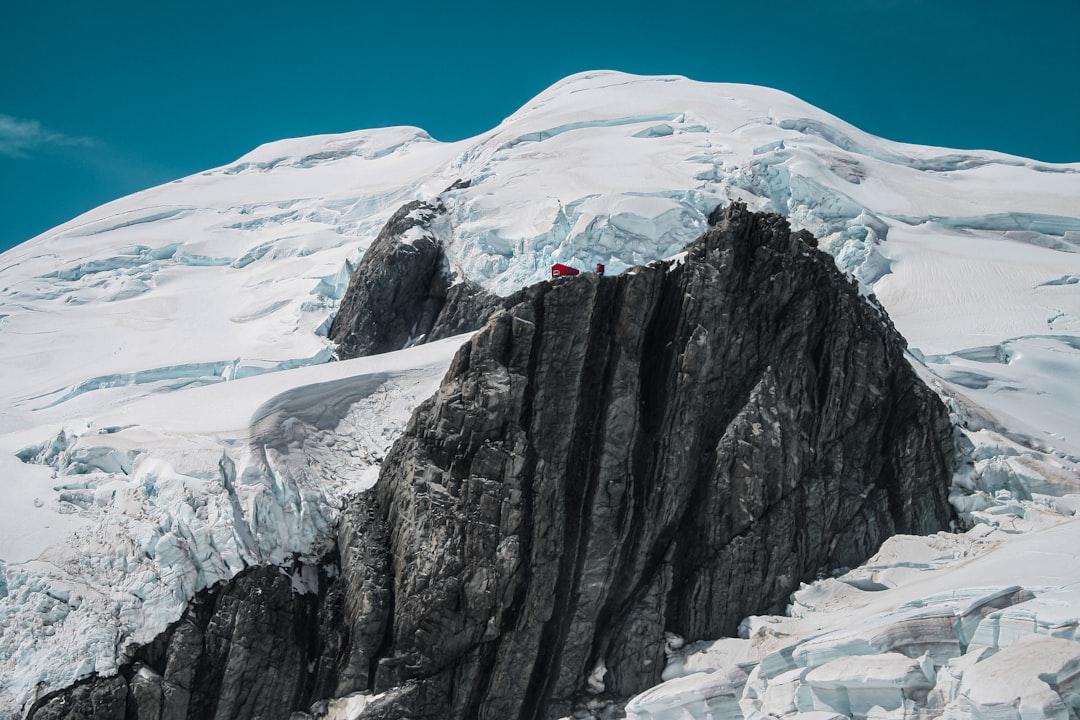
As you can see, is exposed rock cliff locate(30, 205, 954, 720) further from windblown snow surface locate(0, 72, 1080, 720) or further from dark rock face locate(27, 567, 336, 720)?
windblown snow surface locate(0, 72, 1080, 720)

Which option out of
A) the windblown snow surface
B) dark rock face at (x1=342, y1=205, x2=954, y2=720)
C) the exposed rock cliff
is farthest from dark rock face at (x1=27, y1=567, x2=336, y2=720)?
dark rock face at (x1=342, y1=205, x2=954, y2=720)

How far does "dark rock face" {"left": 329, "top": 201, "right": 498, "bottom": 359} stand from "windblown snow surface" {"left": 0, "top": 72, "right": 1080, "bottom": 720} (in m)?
2.01

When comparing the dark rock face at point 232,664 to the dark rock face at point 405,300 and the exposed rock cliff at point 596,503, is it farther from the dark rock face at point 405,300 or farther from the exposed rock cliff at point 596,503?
the dark rock face at point 405,300

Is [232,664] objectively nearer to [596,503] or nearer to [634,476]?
[596,503]

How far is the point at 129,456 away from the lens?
34.5 metres

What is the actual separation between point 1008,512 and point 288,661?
2518 centimetres

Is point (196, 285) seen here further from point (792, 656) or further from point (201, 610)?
point (792, 656)

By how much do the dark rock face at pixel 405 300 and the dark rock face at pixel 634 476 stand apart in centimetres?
1990

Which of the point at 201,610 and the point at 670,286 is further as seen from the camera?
the point at 670,286

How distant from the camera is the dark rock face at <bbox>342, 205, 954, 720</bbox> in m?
31.1

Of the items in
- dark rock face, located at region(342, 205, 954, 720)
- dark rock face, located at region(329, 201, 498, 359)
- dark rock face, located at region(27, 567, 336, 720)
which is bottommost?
dark rock face, located at region(27, 567, 336, 720)

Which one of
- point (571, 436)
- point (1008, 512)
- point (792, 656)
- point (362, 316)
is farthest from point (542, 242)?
point (792, 656)

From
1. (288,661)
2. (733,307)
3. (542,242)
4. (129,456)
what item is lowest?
(288,661)

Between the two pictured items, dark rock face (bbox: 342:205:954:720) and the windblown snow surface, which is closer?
the windblown snow surface
